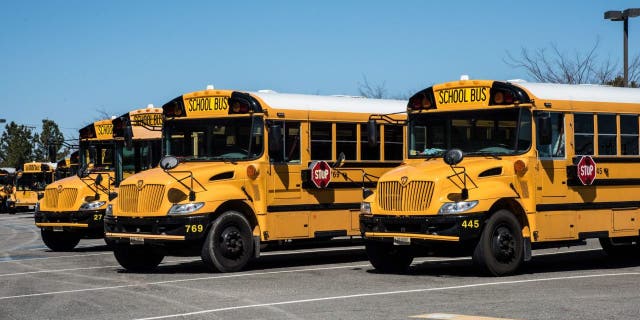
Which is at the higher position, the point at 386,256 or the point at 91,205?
the point at 91,205

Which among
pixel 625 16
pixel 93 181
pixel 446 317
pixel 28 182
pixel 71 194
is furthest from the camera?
pixel 28 182

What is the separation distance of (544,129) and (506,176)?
2.56 feet

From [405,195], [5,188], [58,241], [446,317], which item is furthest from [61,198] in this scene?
[5,188]

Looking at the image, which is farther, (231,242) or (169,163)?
(169,163)

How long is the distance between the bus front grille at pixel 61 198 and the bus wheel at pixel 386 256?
7.99 meters

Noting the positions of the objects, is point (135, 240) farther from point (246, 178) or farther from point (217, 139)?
point (217, 139)

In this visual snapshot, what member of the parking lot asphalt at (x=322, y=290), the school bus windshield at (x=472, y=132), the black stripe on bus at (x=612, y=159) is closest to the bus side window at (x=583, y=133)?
the black stripe on bus at (x=612, y=159)

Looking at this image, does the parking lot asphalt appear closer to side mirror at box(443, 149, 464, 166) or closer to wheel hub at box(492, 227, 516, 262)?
wheel hub at box(492, 227, 516, 262)

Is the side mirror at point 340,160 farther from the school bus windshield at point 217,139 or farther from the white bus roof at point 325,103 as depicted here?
the school bus windshield at point 217,139

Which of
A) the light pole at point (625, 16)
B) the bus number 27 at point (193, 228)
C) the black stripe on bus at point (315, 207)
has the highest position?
the light pole at point (625, 16)

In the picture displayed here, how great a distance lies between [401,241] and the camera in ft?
46.6

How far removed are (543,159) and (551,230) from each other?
975 mm

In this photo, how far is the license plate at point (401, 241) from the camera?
1414 centimetres

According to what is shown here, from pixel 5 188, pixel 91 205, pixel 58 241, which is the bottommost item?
pixel 58 241
